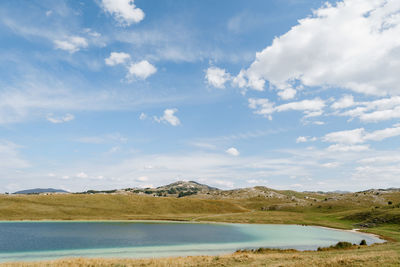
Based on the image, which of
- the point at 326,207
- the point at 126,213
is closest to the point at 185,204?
the point at 126,213

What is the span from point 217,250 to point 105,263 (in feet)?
72.8

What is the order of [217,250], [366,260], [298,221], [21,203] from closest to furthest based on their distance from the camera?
[366,260] → [217,250] → [298,221] → [21,203]

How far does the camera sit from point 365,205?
151m

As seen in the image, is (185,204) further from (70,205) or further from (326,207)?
(326,207)

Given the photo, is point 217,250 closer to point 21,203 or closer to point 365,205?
point 21,203

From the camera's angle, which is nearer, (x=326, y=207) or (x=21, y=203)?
(x=21, y=203)

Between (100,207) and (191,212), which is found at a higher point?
(100,207)

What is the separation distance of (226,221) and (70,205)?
256ft

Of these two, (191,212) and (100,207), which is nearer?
(100,207)

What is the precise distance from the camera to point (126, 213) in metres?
128

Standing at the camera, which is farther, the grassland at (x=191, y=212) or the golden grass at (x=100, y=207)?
the golden grass at (x=100, y=207)

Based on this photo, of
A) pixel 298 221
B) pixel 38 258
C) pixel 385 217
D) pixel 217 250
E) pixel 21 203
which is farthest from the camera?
pixel 21 203

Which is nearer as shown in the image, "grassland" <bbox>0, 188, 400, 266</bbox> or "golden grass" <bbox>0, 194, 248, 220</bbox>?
"grassland" <bbox>0, 188, 400, 266</bbox>

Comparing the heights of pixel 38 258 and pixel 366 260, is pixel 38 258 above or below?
below
